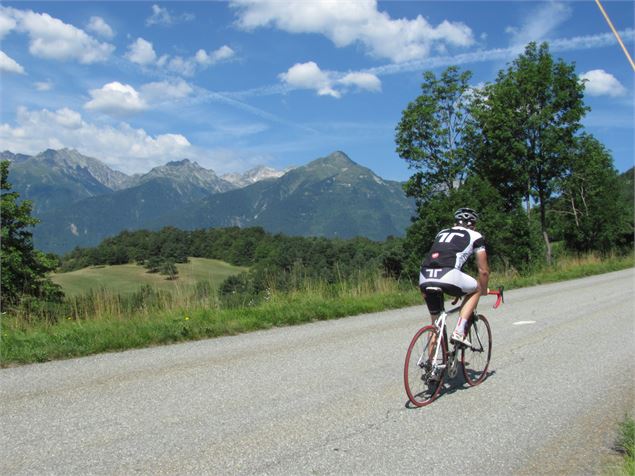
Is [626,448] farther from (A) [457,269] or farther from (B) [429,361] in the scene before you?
(A) [457,269]

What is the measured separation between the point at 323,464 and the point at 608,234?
1562 inches

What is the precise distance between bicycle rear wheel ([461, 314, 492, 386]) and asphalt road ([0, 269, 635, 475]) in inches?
5.8

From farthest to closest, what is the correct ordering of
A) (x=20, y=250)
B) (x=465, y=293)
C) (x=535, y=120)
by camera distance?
1. (x=535, y=120)
2. (x=20, y=250)
3. (x=465, y=293)

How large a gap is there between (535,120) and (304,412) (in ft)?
88.2

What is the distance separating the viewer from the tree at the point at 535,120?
2778 centimetres

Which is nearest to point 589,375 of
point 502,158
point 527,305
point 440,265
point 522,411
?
point 522,411

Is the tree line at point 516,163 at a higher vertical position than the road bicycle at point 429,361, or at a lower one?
higher

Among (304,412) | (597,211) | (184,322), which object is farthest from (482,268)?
(597,211)

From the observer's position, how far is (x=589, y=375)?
248 inches

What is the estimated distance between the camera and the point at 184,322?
8742mm

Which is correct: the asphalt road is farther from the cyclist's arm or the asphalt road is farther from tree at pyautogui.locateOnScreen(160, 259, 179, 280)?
tree at pyautogui.locateOnScreen(160, 259, 179, 280)

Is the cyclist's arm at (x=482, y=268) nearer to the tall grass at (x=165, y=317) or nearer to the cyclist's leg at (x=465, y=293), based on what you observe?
the cyclist's leg at (x=465, y=293)

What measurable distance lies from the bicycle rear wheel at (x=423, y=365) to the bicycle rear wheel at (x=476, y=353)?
58cm

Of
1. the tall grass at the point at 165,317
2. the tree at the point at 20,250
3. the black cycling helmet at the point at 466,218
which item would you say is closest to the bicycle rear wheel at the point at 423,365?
the black cycling helmet at the point at 466,218
